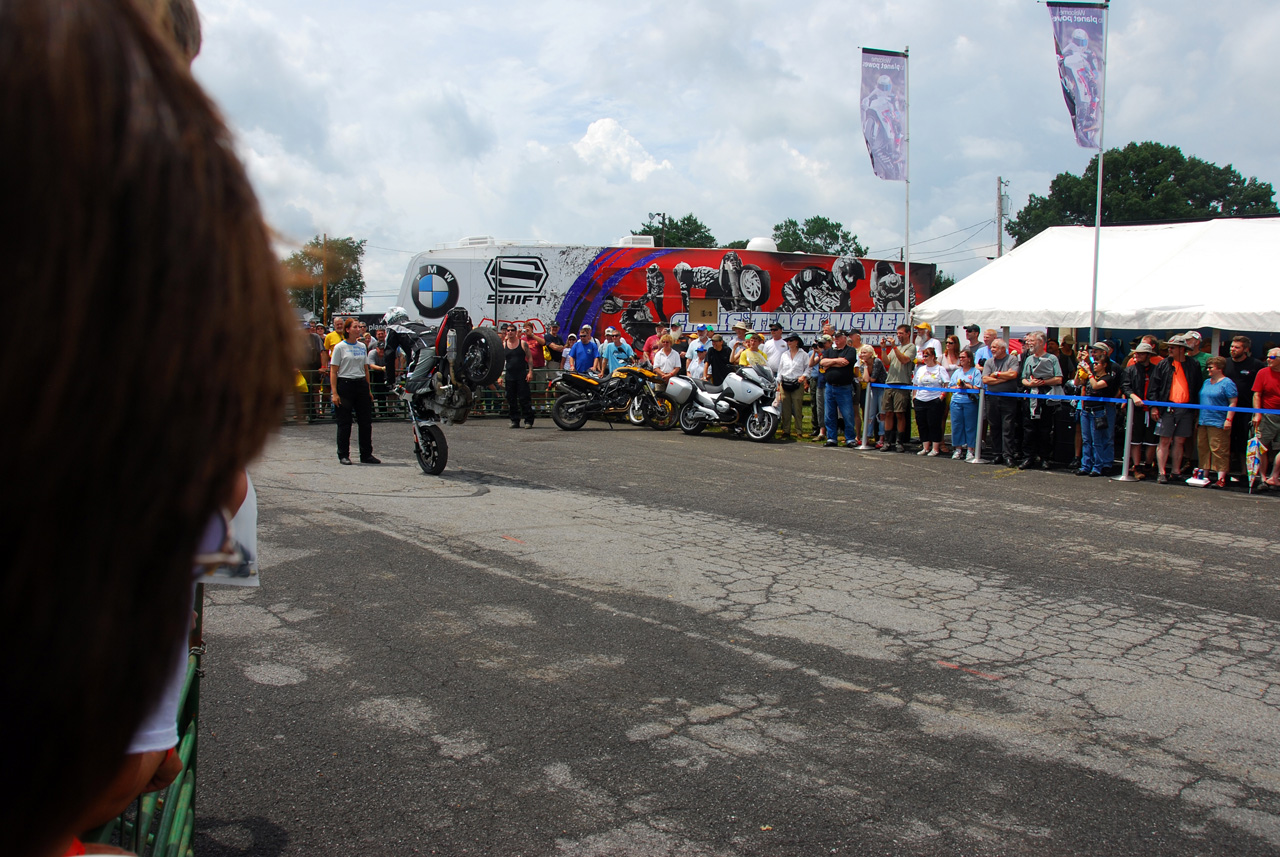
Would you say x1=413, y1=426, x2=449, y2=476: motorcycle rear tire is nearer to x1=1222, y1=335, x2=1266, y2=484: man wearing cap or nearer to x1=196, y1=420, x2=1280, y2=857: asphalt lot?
x1=196, y1=420, x2=1280, y2=857: asphalt lot

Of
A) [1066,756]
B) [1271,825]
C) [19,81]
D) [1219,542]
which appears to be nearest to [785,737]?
[1066,756]

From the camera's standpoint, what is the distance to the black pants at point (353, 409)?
1126 centimetres

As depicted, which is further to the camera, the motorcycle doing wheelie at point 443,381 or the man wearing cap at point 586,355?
the man wearing cap at point 586,355

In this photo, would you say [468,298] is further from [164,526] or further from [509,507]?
[164,526]

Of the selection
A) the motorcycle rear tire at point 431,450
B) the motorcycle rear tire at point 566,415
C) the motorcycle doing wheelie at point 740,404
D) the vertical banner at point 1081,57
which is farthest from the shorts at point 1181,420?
the motorcycle rear tire at point 566,415

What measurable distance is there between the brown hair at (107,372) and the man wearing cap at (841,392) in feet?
47.4

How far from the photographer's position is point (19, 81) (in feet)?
1.72

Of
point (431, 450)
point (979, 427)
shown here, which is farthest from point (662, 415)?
point (431, 450)

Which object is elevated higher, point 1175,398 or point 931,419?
point 1175,398

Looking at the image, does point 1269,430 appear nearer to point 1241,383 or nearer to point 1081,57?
point 1241,383

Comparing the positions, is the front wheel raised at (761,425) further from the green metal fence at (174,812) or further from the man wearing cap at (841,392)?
the green metal fence at (174,812)

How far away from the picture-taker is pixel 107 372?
1.83 feet

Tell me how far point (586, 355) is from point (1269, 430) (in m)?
12.3

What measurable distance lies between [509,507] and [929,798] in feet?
19.7
